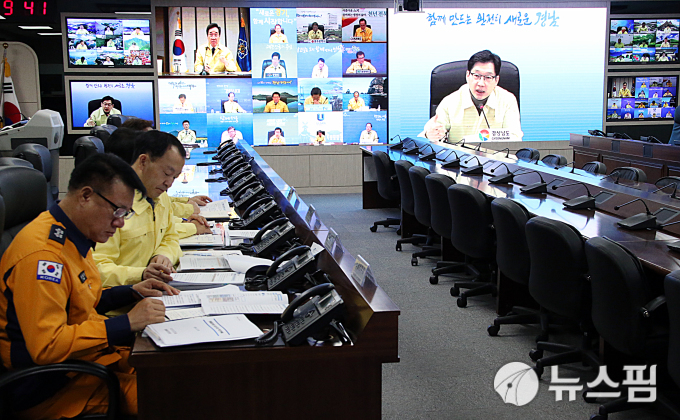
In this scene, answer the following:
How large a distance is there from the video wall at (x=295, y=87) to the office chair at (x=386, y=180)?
9.36 feet

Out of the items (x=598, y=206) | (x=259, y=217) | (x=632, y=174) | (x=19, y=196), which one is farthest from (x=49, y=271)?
(x=632, y=174)

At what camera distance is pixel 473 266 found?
4965 millimetres

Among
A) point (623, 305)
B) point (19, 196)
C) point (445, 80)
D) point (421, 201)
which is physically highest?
point (445, 80)

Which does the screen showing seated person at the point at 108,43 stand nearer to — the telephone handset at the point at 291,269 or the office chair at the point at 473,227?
the office chair at the point at 473,227

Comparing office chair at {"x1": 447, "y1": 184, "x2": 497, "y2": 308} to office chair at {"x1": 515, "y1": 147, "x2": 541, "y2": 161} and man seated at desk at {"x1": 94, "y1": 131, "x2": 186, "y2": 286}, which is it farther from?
office chair at {"x1": 515, "y1": 147, "x2": 541, "y2": 161}

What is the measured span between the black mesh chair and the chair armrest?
58 cm

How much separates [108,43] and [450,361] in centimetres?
746

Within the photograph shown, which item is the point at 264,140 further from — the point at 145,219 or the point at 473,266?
the point at 145,219

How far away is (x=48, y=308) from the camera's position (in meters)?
1.70

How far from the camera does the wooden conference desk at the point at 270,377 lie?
170 cm

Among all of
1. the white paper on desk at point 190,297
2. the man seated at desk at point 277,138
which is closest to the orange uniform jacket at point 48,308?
the white paper on desk at point 190,297

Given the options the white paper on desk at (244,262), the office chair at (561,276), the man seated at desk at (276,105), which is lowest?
the office chair at (561,276)

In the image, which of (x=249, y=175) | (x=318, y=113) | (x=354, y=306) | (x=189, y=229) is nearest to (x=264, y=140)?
(x=318, y=113)

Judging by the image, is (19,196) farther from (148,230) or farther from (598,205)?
(598,205)
